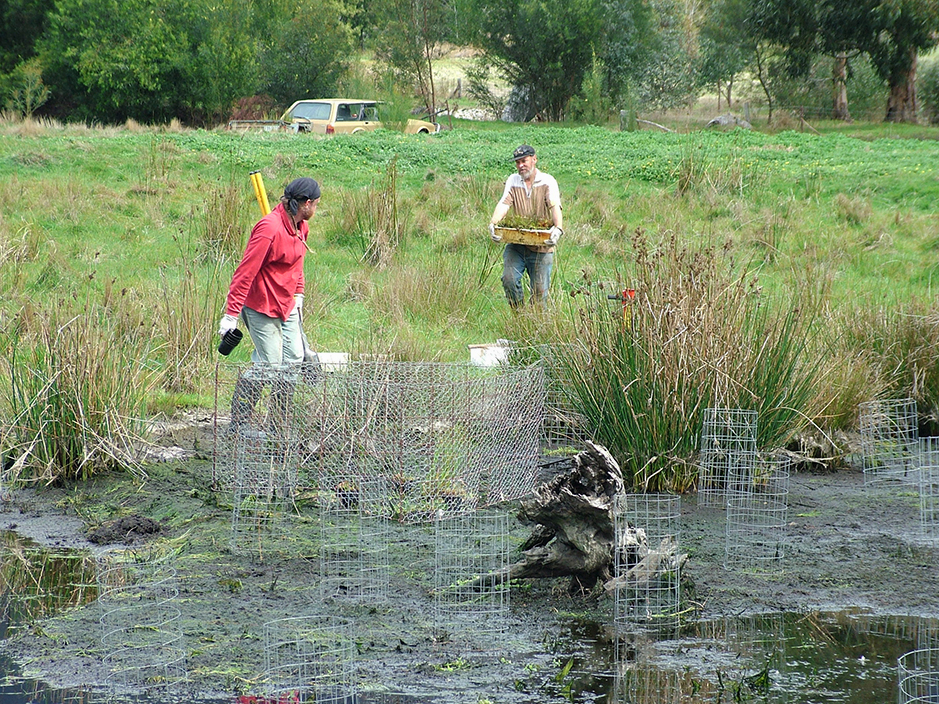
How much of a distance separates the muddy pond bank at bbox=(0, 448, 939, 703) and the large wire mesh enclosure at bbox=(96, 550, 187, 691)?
2.2 inches

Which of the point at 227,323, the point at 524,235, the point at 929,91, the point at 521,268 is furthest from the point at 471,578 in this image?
the point at 929,91

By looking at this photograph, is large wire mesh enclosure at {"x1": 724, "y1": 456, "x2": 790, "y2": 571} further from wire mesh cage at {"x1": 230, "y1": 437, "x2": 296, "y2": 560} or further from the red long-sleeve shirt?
the red long-sleeve shirt

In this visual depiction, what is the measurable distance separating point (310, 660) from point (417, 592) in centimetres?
82

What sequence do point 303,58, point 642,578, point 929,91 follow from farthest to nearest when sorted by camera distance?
1. point 303,58
2. point 929,91
3. point 642,578

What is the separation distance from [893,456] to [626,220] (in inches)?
275

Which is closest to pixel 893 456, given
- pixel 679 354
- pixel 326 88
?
pixel 679 354

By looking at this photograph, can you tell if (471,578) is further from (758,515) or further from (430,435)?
(758,515)

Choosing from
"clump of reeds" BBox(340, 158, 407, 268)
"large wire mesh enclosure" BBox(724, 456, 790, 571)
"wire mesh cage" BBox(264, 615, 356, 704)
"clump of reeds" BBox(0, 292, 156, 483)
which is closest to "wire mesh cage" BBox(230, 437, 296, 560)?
"clump of reeds" BBox(0, 292, 156, 483)

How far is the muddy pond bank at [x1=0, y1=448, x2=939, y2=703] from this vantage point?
4.09 meters

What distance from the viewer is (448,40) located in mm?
39812

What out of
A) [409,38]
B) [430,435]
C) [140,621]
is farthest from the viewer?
[409,38]

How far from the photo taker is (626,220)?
1363cm

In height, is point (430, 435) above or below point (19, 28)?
below

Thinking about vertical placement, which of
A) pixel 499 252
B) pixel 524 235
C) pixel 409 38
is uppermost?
pixel 409 38
